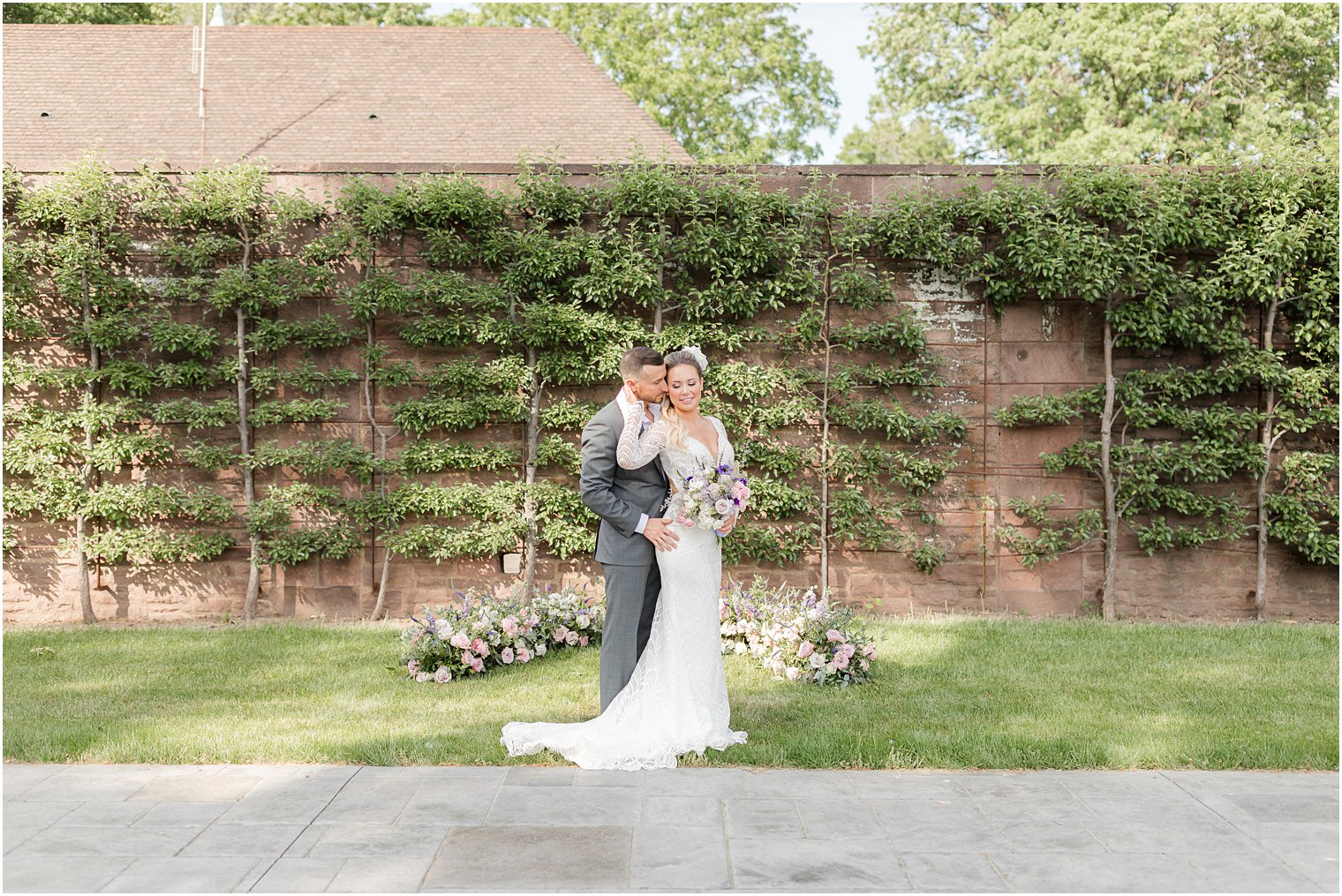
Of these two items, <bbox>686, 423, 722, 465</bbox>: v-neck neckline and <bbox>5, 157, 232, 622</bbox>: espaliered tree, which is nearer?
<bbox>686, 423, 722, 465</bbox>: v-neck neckline

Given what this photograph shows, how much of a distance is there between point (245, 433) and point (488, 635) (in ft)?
11.5

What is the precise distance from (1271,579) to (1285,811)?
5.62 metres

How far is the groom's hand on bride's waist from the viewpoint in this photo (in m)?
5.07

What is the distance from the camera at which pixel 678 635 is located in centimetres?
503

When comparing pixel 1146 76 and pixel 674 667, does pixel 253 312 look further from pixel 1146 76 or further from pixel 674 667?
pixel 1146 76

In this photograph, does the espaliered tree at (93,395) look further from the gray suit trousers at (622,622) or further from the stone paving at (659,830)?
the gray suit trousers at (622,622)

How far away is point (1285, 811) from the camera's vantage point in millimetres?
4027

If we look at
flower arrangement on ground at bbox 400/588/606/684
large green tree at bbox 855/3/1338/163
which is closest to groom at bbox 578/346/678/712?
flower arrangement on ground at bbox 400/588/606/684

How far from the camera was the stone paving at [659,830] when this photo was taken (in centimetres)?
336

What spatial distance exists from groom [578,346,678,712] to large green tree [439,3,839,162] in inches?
738

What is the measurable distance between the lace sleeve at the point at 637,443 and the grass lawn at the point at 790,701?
1.38m

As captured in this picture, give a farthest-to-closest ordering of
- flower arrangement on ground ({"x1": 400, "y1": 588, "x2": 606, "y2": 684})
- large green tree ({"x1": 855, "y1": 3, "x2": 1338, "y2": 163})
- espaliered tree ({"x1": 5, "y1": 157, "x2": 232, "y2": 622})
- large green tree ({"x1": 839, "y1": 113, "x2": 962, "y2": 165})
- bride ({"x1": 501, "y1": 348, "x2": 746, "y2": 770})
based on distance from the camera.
A: large green tree ({"x1": 839, "y1": 113, "x2": 962, "y2": 165}) < large green tree ({"x1": 855, "y1": 3, "x2": 1338, "y2": 163}) < espaliered tree ({"x1": 5, "y1": 157, "x2": 232, "y2": 622}) < flower arrangement on ground ({"x1": 400, "y1": 588, "x2": 606, "y2": 684}) < bride ({"x1": 501, "y1": 348, "x2": 746, "y2": 770})

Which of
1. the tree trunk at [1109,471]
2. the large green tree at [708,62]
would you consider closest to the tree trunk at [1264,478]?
the tree trunk at [1109,471]

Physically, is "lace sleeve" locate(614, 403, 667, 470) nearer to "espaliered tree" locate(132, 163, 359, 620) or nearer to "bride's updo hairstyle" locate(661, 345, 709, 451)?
"bride's updo hairstyle" locate(661, 345, 709, 451)
